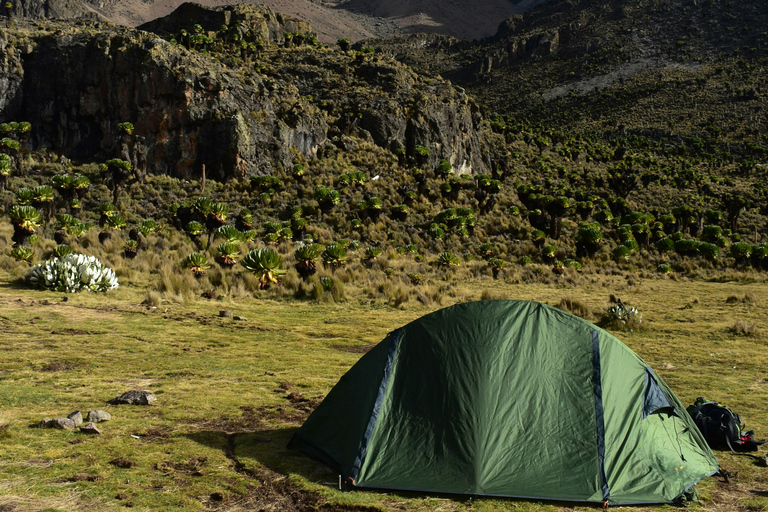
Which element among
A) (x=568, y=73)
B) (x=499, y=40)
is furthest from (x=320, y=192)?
(x=499, y=40)

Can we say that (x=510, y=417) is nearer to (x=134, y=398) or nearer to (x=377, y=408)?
(x=377, y=408)

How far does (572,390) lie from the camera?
6.15 meters

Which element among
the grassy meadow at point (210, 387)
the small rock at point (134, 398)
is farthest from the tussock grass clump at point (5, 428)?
the small rock at point (134, 398)

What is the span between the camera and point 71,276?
51.3 feet

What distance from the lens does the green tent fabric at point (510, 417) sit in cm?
571

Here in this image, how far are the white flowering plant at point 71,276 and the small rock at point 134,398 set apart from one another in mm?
9111

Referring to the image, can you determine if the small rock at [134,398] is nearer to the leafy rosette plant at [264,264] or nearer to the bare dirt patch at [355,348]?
the bare dirt patch at [355,348]

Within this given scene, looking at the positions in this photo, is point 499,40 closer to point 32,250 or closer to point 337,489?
point 32,250

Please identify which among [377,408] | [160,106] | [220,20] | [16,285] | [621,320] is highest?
[220,20]

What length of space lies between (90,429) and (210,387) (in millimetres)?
2684

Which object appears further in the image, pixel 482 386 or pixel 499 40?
pixel 499 40

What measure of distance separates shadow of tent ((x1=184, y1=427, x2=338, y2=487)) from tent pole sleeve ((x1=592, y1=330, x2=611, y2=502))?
2.72 meters

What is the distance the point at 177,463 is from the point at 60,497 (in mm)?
1245

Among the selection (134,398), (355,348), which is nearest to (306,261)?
(355,348)
